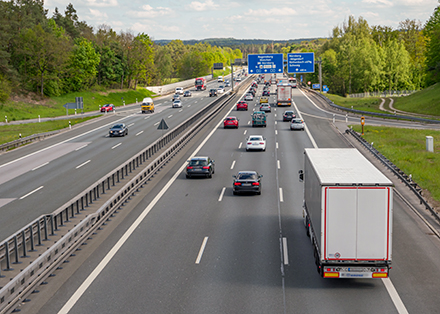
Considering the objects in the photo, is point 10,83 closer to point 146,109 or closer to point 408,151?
point 146,109

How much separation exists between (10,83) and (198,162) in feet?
223

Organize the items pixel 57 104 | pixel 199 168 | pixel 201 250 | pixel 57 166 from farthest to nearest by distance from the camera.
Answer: pixel 57 104
pixel 57 166
pixel 199 168
pixel 201 250

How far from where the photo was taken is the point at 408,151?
39.7 m

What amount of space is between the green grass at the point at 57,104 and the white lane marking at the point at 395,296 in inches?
2650

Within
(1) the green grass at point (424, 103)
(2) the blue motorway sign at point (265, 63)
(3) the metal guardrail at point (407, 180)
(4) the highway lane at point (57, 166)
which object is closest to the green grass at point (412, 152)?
(3) the metal guardrail at point (407, 180)

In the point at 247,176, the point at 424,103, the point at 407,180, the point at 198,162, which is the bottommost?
the point at 407,180

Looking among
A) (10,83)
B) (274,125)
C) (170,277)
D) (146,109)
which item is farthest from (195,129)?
(10,83)

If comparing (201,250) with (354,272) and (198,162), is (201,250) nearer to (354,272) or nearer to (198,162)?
(354,272)

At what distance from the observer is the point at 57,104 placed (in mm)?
93250

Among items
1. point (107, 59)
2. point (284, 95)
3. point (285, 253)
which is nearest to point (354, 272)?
point (285, 253)

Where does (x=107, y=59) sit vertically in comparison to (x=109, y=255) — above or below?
above

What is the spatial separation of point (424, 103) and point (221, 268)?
80419 millimetres

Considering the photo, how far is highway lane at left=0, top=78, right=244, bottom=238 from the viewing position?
25209mm

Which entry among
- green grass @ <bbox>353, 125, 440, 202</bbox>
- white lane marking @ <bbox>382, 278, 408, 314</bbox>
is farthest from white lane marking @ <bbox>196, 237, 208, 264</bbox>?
green grass @ <bbox>353, 125, 440, 202</bbox>
